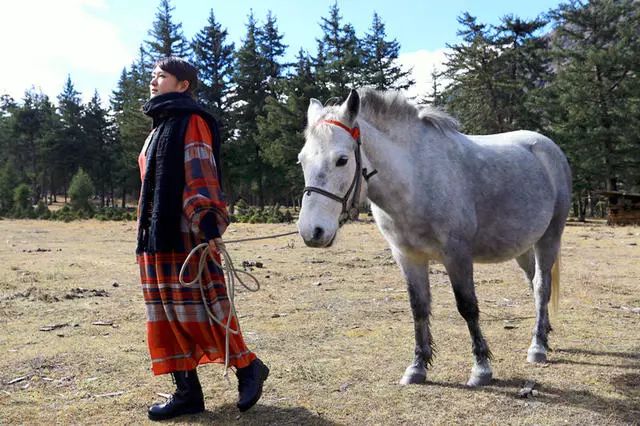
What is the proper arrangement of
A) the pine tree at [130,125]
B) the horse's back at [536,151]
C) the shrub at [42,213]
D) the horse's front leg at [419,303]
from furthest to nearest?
the pine tree at [130,125] → the shrub at [42,213] → the horse's back at [536,151] → the horse's front leg at [419,303]

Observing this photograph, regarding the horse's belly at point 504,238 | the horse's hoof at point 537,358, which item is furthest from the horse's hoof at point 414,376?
the horse's hoof at point 537,358

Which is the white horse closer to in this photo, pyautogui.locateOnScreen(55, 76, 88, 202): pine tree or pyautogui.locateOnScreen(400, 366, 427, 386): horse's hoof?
pyautogui.locateOnScreen(400, 366, 427, 386): horse's hoof

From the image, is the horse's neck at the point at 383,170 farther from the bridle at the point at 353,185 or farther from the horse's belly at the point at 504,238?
the horse's belly at the point at 504,238

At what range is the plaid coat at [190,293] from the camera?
2.85m

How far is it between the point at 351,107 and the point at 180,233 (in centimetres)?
125

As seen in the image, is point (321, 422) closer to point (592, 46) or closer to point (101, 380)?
point (101, 380)

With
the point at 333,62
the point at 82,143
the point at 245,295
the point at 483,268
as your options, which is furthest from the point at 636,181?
the point at 82,143

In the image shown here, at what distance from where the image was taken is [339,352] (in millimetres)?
4398

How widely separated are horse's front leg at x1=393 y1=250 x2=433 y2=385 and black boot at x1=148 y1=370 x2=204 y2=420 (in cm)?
149

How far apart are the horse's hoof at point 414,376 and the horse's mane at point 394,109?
176 cm

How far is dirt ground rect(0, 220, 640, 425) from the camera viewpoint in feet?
10.4

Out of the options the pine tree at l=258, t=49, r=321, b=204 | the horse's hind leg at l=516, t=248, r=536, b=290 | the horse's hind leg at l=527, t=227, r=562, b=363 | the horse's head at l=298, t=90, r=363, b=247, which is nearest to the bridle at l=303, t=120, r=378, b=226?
the horse's head at l=298, t=90, r=363, b=247

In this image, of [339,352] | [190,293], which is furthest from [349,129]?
[339,352]

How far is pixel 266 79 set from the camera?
35.4m
